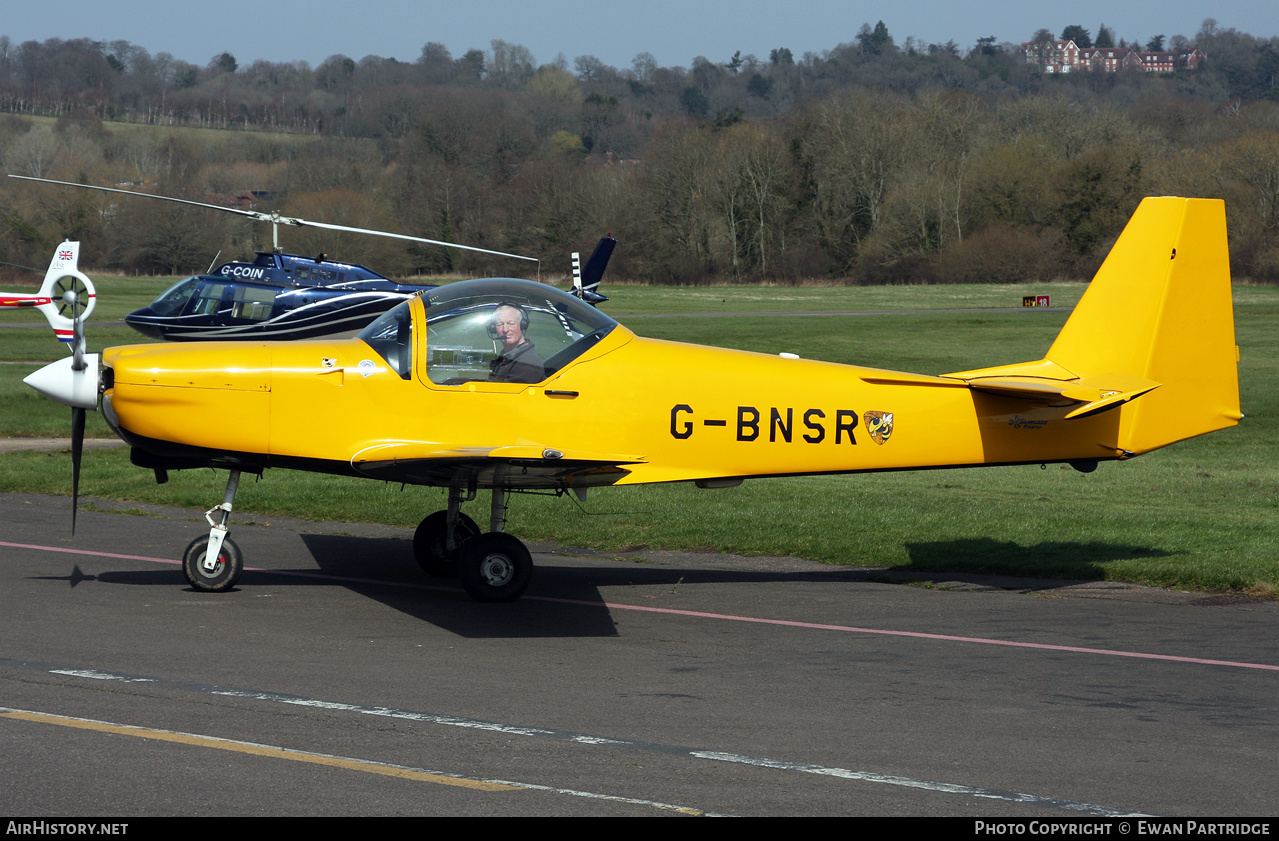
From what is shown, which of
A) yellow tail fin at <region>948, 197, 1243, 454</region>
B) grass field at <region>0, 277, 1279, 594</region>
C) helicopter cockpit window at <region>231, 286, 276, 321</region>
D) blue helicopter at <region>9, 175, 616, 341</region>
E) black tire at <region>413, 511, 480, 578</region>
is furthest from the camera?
helicopter cockpit window at <region>231, 286, 276, 321</region>

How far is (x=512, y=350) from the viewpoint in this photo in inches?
370

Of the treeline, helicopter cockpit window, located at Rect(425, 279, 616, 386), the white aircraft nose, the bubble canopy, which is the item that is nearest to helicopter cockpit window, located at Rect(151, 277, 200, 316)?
the white aircraft nose

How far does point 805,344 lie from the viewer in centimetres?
4431

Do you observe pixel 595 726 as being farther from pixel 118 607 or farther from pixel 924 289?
pixel 924 289

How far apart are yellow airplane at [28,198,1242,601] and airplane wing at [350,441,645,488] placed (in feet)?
0.09

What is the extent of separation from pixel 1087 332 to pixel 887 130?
8716 cm

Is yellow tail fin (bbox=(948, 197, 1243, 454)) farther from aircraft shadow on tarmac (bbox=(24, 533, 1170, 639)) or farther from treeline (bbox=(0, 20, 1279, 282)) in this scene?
treeline (bbox=(0, 20, 1279, 282))

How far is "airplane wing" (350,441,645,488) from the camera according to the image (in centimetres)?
848

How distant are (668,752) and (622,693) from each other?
1143mm

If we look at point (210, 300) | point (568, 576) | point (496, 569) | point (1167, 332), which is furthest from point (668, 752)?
point (210, 300)

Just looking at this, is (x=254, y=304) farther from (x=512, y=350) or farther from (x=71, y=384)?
(x=512, y=350)

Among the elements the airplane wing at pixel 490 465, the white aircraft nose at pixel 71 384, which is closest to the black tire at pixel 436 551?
the airplane wing at pixel 490 465

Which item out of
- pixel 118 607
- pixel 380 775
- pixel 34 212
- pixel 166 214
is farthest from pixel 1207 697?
pixel 34 212

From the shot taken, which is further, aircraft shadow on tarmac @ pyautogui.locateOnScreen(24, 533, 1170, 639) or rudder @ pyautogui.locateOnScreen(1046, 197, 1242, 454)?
rudder @ pyautogui.locateOnScreen(1046, 197, 1242, 454)
